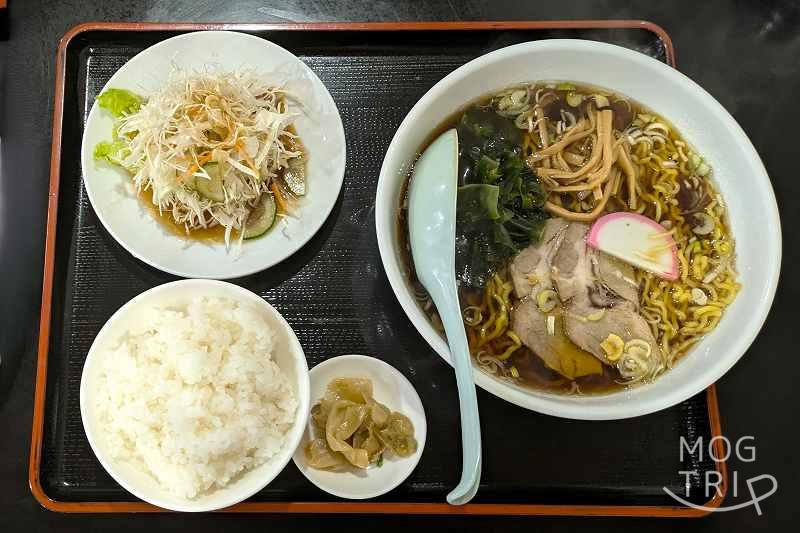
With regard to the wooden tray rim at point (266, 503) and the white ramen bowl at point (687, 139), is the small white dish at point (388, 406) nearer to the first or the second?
the wooden tray rim at point (266, 503)

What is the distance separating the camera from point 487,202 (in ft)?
5.83

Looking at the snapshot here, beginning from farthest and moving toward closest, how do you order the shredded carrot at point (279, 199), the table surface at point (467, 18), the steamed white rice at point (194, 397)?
the shredded carrot at point (279, 199)
the table surface at point (467, 18)
the steamed white rice at point (194, 397)

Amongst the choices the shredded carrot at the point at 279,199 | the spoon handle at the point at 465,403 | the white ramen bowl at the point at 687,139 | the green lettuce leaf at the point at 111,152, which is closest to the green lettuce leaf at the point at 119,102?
the green lettuce leaf at the point at 111,152

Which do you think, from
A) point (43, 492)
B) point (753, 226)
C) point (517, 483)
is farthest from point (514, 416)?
point (43, 492)

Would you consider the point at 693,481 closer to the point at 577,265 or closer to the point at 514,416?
the point at 514,416

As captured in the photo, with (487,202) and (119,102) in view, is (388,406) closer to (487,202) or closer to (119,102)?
(487,202)

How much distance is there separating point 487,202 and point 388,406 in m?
0.70

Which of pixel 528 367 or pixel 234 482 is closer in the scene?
pixel 234 482

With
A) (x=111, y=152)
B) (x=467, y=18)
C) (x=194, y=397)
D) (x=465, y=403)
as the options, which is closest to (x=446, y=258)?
(x=465, y=403)

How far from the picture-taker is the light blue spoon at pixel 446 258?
5.41 feet

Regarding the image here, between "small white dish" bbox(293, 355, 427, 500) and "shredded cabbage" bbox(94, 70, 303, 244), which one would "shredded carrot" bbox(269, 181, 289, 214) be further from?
"small white dish" bbox(293, 355, 427, 500)

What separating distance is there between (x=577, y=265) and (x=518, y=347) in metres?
0.31

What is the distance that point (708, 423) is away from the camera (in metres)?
1.94

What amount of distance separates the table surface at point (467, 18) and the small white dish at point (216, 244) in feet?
0.79
